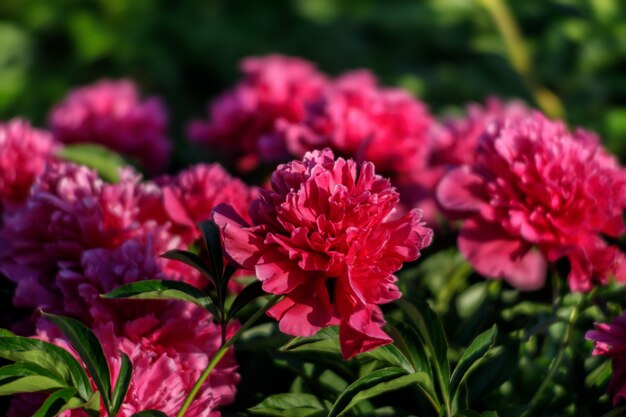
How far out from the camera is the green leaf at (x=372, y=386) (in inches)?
29.8

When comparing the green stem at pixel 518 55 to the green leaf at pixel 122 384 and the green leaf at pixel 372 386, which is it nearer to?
the green leaf at pixel 372 386

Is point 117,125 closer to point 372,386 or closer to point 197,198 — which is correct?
point 197,198

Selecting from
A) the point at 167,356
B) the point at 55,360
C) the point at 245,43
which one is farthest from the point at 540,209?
the point at 245,43

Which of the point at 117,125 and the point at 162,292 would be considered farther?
the point at 117,125

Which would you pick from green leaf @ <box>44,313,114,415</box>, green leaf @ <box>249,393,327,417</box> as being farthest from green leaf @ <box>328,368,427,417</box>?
green leaf @ <box>44,313,114,415</box>

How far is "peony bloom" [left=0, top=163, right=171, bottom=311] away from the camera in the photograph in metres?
0.99

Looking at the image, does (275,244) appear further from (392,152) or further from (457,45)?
(457,45)

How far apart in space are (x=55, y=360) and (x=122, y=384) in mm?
73

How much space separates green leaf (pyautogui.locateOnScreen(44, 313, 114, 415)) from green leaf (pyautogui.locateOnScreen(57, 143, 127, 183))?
0.52 m

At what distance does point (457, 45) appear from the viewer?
239 centimetres

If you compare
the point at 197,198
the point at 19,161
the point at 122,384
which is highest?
the point at 19,161

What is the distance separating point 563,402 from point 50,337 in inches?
22.9

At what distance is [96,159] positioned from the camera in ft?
4.28

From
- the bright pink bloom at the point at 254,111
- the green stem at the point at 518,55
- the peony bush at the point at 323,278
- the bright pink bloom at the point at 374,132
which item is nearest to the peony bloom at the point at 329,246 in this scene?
the peony bush at the point at 323,278
